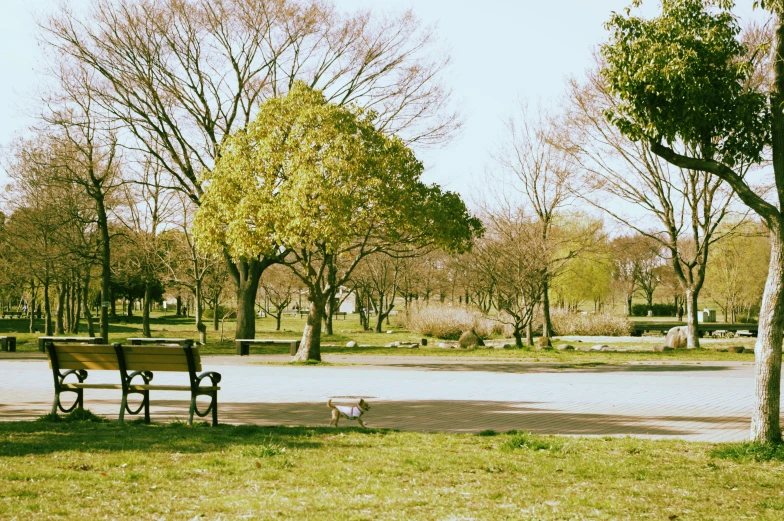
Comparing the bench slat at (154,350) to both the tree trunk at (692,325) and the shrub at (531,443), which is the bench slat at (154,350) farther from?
the tree trunk at (692,325)

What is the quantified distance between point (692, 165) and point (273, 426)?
5324 mm

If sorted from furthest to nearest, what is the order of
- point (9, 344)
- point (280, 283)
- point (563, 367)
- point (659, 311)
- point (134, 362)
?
point (659, 311)
point (280, 283)
point (9, 344)
point (563, 367)
point (134, 362)

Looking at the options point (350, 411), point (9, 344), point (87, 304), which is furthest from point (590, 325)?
point (350, 411)

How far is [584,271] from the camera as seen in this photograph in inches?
2137

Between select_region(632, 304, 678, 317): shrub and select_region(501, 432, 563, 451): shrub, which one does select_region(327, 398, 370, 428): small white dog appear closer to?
select_region(501, 432, 563, 451): shrub

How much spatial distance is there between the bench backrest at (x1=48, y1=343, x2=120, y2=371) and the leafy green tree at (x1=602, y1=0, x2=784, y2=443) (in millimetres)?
6550

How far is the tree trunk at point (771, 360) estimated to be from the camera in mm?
7516

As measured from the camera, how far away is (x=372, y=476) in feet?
20.3

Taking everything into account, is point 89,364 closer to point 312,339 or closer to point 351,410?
point 351,410

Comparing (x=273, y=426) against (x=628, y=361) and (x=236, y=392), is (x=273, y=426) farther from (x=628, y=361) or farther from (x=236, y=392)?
(x=628, y=361)

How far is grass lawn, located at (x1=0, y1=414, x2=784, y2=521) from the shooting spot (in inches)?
203

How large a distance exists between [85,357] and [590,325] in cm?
3356

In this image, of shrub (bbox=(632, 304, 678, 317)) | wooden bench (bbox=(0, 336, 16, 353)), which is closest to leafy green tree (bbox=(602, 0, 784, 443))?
wooden bench (bbox=(0, 336, 16, 353))

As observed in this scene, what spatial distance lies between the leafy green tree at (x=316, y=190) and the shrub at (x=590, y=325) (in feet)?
61.6
